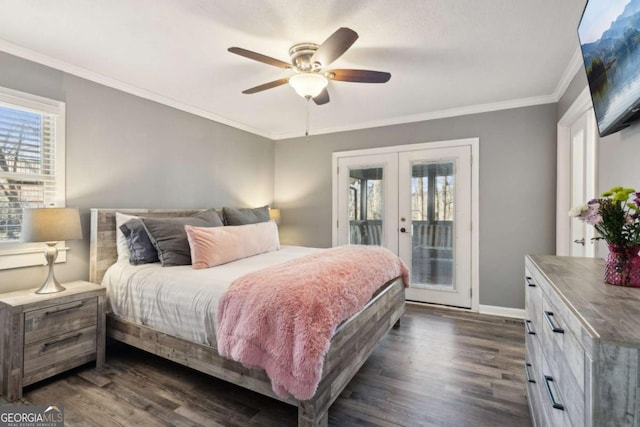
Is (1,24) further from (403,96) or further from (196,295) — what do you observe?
Answer: (403,96)

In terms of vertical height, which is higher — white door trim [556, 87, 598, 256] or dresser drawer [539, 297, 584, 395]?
white door trim [556, 87, 598, 256]

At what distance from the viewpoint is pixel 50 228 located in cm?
205

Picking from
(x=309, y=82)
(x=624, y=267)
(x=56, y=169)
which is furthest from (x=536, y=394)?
(x=56, y=169)

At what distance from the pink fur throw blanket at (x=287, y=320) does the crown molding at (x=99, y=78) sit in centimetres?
234

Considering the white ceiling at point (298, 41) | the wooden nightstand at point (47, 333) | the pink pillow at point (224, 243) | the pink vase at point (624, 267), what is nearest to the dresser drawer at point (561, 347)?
the pink vase at point (624, 267)

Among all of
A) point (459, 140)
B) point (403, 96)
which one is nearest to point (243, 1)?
point (403, 96)

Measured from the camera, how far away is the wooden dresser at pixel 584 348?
26.2 inches

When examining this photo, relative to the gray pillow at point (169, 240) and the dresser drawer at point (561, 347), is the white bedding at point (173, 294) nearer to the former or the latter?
the gray pillow at point (169, 240)

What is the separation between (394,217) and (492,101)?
1758mm

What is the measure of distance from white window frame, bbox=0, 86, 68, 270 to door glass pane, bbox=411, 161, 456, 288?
12.0 ft

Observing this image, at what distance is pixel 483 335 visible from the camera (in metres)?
2.91

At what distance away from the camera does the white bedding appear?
1.87 meters

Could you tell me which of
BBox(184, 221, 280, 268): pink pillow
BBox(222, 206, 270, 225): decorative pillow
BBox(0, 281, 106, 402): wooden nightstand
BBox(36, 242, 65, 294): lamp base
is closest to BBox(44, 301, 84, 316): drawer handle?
BBox(0, 281, 106, 402): wooden nightstand

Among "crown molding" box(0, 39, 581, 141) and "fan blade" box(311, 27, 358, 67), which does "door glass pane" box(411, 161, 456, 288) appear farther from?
"fan blade" box(311, 27, 358, 67)
